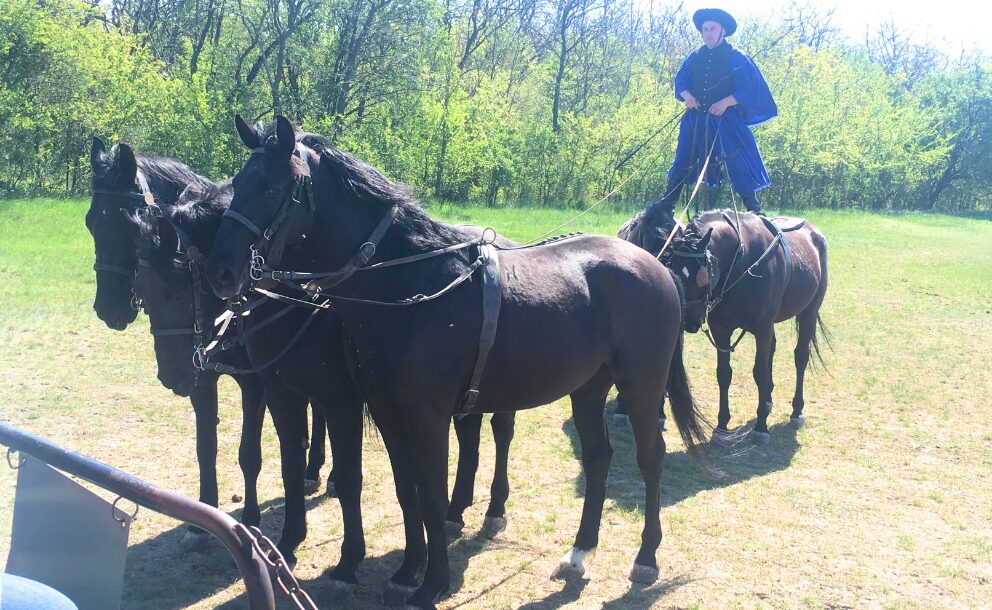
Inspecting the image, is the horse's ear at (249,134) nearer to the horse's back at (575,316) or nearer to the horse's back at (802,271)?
the horse's back at (575,316)

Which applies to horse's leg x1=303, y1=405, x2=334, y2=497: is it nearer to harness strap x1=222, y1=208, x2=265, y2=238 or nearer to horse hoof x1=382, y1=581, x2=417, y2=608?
horse hoof x1=382, y1=581, x2=417, y2=608

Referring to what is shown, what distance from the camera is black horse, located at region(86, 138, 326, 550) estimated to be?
4.62 metres

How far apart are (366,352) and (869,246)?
75.9 ft

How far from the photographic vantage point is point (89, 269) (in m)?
13.7

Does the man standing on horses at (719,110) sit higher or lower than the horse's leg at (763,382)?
higher

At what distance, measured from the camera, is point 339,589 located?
4461mm

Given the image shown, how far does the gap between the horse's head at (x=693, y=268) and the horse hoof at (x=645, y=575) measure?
2540 millimetres

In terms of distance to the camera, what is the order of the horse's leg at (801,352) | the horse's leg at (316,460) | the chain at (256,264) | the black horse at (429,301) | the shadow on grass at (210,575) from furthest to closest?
1. the horse's leg at (801,352)
2. the horse's leg at (316,460)
3. the shadow on grass at (210,575)
4. the black horse at (429,301)
5. the chain at (256,264)

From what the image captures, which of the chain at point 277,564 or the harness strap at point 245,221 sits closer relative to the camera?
the chain at point 277,564

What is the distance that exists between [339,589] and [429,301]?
72.1 inches

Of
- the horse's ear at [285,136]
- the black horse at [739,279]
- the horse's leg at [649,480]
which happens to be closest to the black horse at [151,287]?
the horse's ear at [285,136]

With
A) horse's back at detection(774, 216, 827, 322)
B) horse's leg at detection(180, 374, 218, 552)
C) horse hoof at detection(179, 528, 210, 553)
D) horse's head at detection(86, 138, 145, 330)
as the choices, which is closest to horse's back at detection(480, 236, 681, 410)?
horse's leg at detection(180, 374, 218, 552)

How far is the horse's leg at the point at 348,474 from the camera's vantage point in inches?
173

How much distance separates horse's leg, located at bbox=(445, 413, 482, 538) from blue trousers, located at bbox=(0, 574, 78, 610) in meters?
3.41
